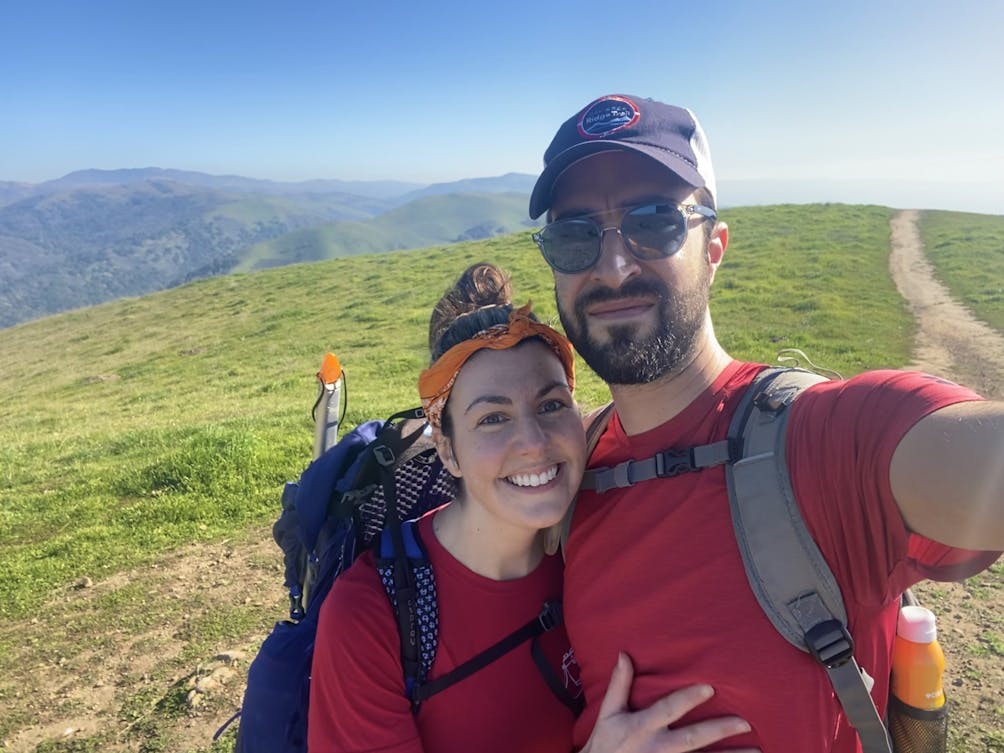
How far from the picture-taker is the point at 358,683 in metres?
2.21

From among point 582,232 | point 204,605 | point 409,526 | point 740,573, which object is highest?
point 582,232

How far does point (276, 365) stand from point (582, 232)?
1888cm

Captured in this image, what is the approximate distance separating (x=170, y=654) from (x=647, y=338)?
5562mm

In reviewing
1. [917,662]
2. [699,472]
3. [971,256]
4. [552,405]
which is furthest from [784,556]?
[971,256]

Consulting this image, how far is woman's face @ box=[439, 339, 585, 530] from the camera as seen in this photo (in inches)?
98.8

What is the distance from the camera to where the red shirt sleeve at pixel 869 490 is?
6.07ft

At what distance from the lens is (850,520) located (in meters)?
1.91

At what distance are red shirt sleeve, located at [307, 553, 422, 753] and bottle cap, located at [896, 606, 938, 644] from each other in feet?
5.74

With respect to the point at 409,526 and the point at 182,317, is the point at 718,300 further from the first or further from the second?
the point at 182,317

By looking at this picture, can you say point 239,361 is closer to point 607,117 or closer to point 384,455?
point 384,455

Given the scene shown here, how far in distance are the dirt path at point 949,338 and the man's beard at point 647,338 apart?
1229 cm

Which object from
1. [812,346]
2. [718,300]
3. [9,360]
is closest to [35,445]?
[812,346]

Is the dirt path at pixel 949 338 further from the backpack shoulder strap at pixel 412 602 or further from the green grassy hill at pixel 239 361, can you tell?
the backpack shoulder strap at pixel 412 602

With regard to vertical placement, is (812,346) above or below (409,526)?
below
